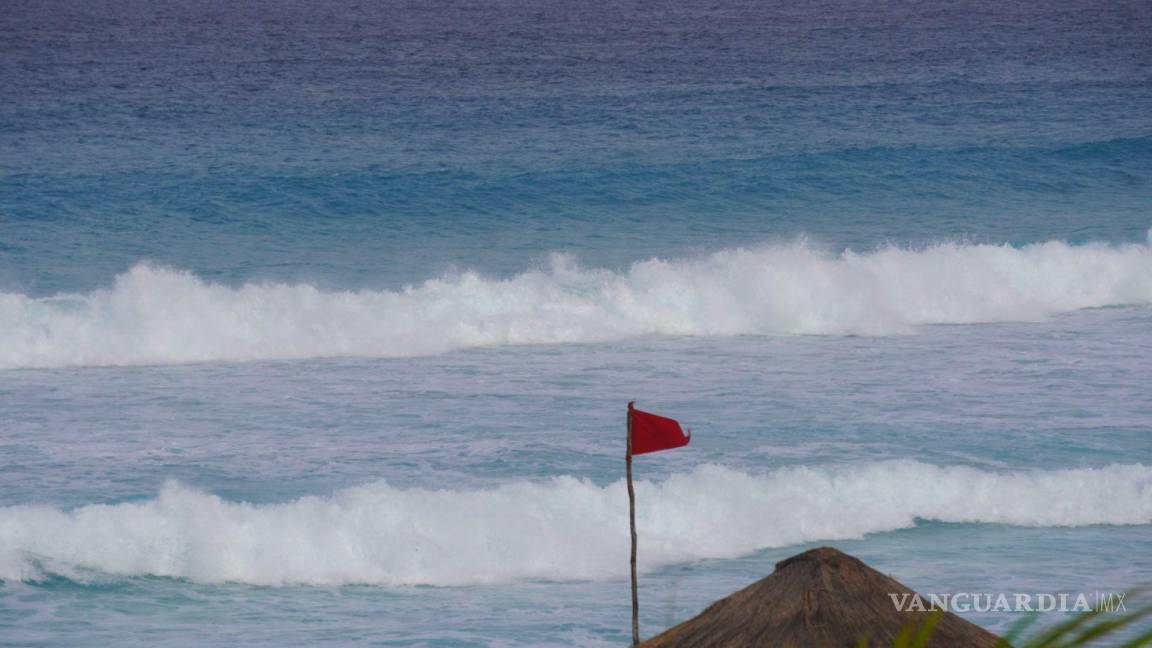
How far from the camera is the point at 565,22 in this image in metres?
50.0

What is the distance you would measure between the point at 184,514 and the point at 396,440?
252cm

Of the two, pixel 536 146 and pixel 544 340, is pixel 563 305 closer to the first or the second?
pixel 544 340

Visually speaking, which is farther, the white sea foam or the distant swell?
the distant swell

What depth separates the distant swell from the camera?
16.7 meters

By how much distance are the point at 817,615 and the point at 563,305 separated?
42.5ft

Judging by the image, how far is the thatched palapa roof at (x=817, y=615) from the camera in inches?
201

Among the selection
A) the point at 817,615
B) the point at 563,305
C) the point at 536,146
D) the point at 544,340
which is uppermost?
the point at 536,146

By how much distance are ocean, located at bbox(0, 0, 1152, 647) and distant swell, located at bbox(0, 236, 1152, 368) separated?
0.23ft

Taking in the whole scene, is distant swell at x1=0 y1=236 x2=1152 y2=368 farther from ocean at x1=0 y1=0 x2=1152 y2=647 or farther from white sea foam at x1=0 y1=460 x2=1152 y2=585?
white sea foam at x1=0 y1=460 x2=1152 y2=585

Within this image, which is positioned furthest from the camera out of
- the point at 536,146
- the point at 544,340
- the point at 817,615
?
the point at 536,146

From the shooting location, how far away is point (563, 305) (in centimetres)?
1798

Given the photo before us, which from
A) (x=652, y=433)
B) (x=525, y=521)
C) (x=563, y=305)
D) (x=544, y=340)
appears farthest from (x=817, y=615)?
(x=563, y=305)

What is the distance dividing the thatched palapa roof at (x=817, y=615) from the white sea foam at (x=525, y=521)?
4655 mm

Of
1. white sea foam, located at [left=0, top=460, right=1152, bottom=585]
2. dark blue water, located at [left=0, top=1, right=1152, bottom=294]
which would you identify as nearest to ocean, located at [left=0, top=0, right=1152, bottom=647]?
white sea foam, located at [left=0, top=460, right=1152, bottom=585]
